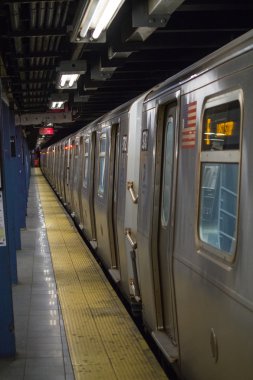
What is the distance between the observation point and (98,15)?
461 centimetres

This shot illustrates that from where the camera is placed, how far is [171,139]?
181 inches

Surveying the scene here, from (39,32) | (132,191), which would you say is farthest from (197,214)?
(39,32)

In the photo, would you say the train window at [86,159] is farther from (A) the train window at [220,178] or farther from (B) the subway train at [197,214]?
(A) the train window at [220,178]

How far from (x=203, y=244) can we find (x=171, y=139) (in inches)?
54.9

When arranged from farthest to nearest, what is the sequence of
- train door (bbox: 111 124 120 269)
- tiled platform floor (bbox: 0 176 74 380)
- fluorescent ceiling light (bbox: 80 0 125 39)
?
train door (bbox: 111 124 120 269)
tiled platform floor (bbox: 0 176 74 380)
fluorescent ceiling light (bbox: 80 0 125 39)

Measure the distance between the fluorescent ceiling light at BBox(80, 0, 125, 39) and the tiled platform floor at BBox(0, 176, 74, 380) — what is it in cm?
281

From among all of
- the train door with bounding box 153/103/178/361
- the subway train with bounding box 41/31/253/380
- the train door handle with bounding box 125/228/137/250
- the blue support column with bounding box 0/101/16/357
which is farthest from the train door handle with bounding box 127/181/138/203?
the blue support column with bounding box 0/101/16/357

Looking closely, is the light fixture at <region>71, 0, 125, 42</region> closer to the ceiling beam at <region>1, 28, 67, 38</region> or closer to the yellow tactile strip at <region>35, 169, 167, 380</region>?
the ceiling beam at <region>1, 28, 67, 38</region>

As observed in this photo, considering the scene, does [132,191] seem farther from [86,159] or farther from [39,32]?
[86,159]

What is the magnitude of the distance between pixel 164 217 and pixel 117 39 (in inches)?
105

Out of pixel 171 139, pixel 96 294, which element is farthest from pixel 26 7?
pixel 96 294

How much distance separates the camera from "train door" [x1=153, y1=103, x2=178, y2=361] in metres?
4.55

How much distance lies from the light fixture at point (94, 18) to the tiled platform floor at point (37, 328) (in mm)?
2808

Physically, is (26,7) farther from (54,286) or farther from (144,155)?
(54,286)
